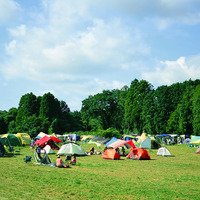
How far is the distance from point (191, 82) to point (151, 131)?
577 inches

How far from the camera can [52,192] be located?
33.2 feet

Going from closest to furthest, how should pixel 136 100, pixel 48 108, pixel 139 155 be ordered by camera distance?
1. pixel 139 155
2. pixel 136 100
3. pixel 48 108

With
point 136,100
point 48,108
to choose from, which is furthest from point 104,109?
point 48,108

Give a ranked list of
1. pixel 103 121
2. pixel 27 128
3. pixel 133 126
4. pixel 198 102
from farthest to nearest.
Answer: pixel 103 121 → pixel 133 126 → pixel 27 128 → pixel 198 102

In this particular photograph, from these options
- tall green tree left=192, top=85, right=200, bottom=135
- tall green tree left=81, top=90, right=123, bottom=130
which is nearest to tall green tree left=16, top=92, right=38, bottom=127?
tall green tree left=81, top=90, right=123, bottom=130

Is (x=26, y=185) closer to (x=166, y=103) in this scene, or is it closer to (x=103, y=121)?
(x=166, y=103)

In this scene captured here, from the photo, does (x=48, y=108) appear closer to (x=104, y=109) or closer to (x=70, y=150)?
(x=104, y=109)

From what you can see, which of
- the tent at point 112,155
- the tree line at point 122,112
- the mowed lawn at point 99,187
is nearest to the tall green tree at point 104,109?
the tree line at point 122,112

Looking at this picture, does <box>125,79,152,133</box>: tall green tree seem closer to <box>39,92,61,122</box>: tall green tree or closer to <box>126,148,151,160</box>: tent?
<box>39,92,61,122</box>: tall green tree

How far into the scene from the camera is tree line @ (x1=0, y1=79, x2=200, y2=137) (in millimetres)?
54141

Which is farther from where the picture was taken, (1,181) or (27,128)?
(27,128)

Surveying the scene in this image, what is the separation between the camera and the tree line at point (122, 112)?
2132 inches

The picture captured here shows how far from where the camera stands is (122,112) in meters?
76.2

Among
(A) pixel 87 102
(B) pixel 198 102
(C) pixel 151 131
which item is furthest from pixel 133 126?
(B) pixel 198 102
